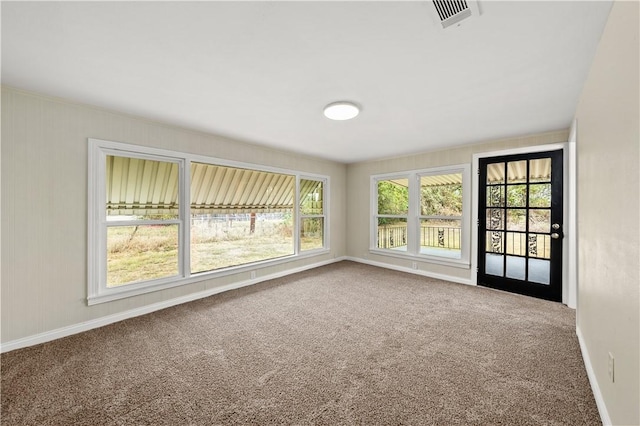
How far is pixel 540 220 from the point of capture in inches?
142

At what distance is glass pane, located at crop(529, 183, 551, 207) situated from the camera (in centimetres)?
353

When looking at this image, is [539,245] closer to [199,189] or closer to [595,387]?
[595,387]

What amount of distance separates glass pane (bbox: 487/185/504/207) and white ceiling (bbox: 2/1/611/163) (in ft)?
3.82

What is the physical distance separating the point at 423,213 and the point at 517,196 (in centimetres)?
150

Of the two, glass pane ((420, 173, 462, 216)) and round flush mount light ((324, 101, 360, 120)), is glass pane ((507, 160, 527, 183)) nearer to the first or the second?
glass pane ((420, 173, 462, 216))

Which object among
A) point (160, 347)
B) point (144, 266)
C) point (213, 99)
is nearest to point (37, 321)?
point (144, 266)

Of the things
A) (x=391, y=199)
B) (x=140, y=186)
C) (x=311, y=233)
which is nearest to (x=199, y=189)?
(x=140, y=186)

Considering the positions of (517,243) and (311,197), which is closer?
(517,243)

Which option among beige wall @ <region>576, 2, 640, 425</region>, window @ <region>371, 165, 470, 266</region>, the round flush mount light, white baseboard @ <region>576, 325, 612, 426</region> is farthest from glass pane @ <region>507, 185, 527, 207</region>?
the round flush mount light

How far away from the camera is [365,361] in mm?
2088

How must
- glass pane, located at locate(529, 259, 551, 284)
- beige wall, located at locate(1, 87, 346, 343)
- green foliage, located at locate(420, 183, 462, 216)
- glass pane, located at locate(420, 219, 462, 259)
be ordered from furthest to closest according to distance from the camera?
glass pane, located at locate(420, 219, 462, 259), green foliage, located at locate(420, 183, 462, 216), glass pane, located at locate(529, 259, 551, 284), beige wall, located at locate(1, 87, 346, 343)

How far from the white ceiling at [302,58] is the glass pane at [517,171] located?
32.0 inches

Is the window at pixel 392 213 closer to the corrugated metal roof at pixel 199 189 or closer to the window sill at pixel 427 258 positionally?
the window sill at pixel 427 258

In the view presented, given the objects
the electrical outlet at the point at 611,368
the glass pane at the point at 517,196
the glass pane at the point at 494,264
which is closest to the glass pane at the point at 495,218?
the glass pane at the point at 517,196
